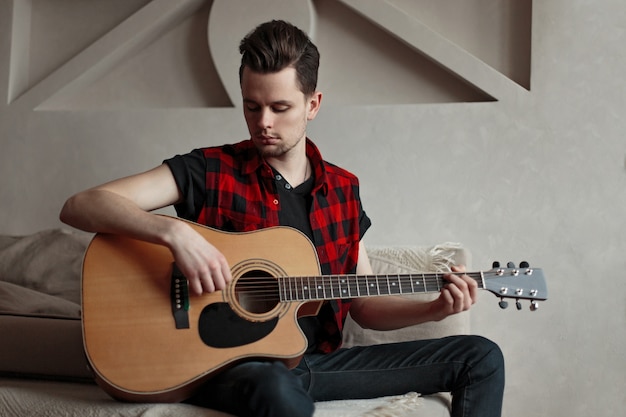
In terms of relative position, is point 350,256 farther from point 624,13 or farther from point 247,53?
point 624,13

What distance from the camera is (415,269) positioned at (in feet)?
7.77

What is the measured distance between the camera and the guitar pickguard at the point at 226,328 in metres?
1.64

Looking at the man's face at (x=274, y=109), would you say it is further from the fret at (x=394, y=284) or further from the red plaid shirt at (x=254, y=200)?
the fret at (x=394, y=284)

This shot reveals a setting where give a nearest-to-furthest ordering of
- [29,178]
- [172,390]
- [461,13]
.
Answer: [172,390], [461,13], [29,178]

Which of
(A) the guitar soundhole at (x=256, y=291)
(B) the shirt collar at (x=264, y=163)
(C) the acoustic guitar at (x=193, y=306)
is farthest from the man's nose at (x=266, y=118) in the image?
(A) the guitar soundhole at (x=256, y=291)

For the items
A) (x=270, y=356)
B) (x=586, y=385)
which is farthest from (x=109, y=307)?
(x=586, y=385)

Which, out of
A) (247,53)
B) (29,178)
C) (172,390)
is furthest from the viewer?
(29,178)

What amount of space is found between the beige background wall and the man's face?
792 mm

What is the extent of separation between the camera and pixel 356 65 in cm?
280

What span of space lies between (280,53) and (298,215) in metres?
0.42

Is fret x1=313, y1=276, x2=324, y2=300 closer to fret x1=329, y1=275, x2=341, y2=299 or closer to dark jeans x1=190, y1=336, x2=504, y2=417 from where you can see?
fret x1=329, y1=275, x2=341, y2=299

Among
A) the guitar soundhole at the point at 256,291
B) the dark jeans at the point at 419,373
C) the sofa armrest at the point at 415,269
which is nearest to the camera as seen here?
the guitar soundhole at the point at 256,291

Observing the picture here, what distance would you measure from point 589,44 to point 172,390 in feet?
5.98

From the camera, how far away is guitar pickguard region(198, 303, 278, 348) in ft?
5.40
